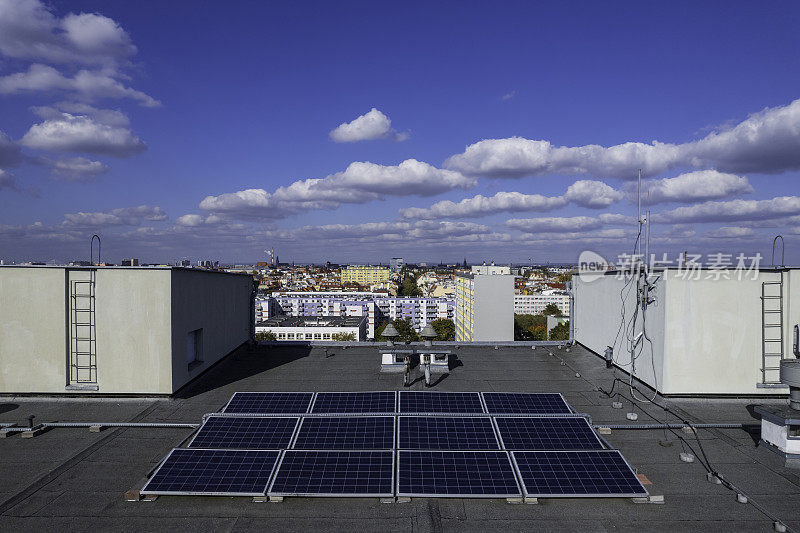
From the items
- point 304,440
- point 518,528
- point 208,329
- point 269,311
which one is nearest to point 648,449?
point 518,528

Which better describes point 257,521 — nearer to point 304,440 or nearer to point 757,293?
point 304,440

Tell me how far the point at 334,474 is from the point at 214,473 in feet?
7.07

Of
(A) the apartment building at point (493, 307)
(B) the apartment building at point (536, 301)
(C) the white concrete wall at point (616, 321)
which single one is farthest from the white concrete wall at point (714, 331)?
(B) the apartment building at point (536, 301)

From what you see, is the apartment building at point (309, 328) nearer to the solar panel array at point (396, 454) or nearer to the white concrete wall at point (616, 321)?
the white concrete wall at point (616, 321)

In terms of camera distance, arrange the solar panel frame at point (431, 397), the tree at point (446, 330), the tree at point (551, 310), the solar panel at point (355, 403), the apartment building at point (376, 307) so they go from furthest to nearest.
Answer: the apartment building at point (376, 307)
the tree at point (551, 310)
the tree at point (446, 330)
the solar panel at point (355, 403)
the solar panel frame at point (431, 397)

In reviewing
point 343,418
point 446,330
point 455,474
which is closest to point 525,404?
point 455,474

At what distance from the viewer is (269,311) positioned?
5064 inches

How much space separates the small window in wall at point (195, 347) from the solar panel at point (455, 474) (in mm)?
9048

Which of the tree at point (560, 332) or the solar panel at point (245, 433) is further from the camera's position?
the tree at point (560, 332)

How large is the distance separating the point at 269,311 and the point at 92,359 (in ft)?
390

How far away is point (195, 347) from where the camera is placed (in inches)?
617

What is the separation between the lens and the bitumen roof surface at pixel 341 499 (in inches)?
301

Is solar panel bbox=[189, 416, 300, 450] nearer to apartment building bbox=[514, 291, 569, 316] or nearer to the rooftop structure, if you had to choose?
the rooftop structure

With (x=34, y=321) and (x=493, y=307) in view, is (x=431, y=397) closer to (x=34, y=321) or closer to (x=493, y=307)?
(x=34, y=321)
